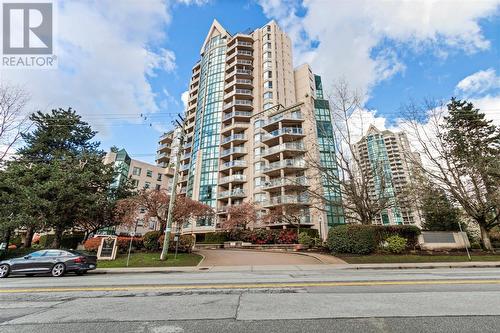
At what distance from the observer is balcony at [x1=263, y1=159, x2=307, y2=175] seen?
38.2 m

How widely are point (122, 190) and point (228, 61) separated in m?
39.9

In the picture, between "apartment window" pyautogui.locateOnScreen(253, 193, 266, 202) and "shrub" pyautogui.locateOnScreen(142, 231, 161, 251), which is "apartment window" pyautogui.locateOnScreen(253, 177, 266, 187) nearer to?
"apartment window" pyautogui.locateOnScreen(253, 193, 266, 202)

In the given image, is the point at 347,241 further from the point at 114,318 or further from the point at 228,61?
the point at 228,61

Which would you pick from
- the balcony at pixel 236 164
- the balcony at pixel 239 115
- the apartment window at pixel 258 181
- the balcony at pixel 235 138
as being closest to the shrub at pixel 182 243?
the apartment window at pixel 258 181

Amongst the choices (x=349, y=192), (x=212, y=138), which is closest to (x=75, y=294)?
(x=349, y=192)

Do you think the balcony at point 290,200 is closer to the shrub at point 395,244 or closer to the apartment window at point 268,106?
the shrub at point 395,244

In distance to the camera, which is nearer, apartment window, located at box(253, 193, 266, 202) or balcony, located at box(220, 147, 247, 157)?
apartment window, located at box(253, 193, 266, 202)

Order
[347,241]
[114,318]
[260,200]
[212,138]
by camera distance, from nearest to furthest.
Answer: [114,318] → [347,241] → [260,200] → [212,138]

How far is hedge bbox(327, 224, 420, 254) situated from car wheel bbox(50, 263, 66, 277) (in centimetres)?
1677

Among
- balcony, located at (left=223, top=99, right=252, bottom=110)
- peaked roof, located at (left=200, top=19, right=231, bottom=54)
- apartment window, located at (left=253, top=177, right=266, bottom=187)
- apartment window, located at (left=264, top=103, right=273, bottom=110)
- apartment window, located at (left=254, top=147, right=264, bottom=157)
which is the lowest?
apartment window, located at (left=253, top=177, right=266, bottom=187)

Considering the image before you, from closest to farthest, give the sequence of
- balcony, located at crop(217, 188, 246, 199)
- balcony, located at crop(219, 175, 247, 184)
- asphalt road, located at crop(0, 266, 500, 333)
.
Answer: asphalt road, located at crop(0, 266, 500, 333), balcony, located at crop(217, 188, 246, 199), balcony, located at crop(219, 175, 247, 184)

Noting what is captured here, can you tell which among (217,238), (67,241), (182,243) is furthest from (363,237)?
(67,241)

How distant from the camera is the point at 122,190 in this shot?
95.5 ft

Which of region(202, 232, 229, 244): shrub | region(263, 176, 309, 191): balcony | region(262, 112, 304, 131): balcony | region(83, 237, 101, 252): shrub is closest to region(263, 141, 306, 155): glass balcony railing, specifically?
region(262, 112, 304, 131): balcony
